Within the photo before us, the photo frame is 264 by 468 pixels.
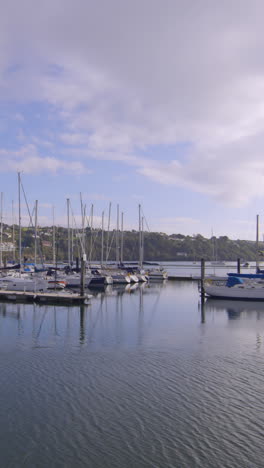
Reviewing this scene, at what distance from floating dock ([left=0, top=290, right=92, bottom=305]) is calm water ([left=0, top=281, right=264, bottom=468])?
33.7ft

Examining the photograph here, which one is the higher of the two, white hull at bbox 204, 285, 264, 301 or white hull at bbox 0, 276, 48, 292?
white hull at bbox 0, 276, 48, 292

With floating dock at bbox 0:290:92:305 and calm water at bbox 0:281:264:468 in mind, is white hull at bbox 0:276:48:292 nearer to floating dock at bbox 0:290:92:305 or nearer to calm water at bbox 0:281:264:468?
floating dock at bbox 0:290:92:305

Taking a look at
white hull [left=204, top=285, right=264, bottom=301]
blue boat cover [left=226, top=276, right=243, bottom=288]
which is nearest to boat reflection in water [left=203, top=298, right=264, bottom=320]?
white hull [left=204, top=285, right=264, bottom=301]

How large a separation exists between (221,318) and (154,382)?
20.3m

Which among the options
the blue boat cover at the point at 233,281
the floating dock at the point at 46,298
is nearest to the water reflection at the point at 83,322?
the floating dock at the point at 46,298

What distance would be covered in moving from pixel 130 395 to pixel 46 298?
28542mm

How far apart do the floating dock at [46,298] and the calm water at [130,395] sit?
10.3 m

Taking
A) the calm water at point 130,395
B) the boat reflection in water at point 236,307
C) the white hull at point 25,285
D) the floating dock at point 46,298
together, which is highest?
the white hull at point 25,285

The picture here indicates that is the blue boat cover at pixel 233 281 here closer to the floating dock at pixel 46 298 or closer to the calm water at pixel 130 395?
the calm water at pixel 130 395

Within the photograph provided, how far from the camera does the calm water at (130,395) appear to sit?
11.6 metres

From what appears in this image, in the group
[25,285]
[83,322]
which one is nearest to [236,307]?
[83,322]

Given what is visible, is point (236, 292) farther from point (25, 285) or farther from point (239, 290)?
point (25, 285)

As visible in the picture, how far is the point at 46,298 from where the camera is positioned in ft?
141

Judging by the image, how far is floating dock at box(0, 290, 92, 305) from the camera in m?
42.1
